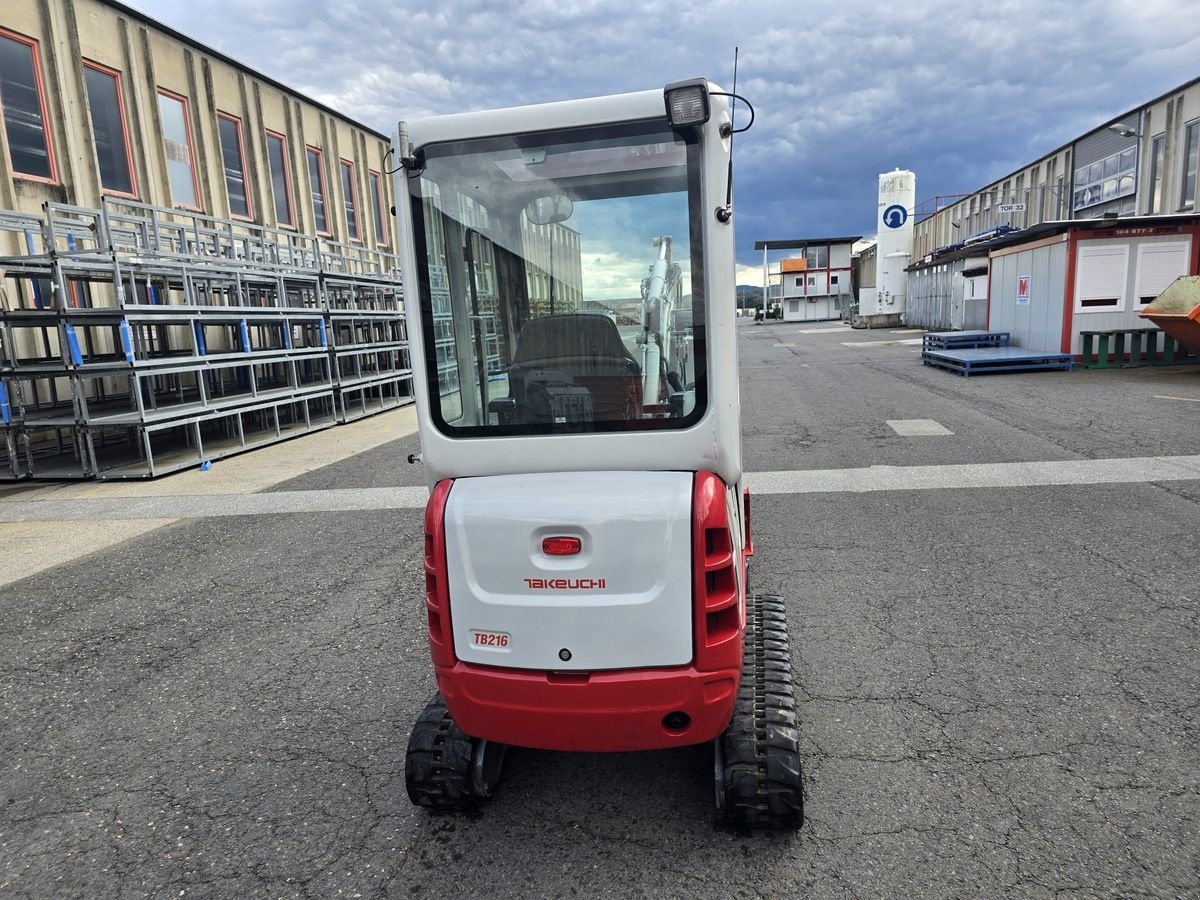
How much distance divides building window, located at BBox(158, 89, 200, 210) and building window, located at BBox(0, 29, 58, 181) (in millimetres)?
2576

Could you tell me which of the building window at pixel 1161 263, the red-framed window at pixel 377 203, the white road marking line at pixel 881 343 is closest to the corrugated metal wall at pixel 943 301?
the white road marking line at pixel 881 343

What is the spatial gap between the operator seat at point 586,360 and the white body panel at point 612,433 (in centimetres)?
15

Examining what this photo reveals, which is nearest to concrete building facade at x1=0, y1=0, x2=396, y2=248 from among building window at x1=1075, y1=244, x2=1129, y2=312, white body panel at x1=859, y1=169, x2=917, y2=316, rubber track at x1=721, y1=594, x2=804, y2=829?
rubber track at x1=721, y1=594, x2=804, y2=829

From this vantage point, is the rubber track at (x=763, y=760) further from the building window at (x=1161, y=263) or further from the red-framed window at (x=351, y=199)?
the red-framed window at (x=351, y=199)

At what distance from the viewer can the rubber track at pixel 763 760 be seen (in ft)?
8.70

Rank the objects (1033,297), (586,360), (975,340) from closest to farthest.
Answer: (586,360) < (1033,297) < (975,340)

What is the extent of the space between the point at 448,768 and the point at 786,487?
5.83 metres

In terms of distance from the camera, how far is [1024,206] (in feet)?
105

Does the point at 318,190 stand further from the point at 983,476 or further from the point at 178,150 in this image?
the point at 983,476

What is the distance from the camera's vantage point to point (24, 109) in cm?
1220

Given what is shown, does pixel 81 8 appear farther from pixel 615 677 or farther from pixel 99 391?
pixel 615 677

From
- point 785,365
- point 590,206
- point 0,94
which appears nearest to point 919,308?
point 785,365

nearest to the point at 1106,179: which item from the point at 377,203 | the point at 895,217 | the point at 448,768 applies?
the point at 895,217

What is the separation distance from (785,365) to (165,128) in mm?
15817
